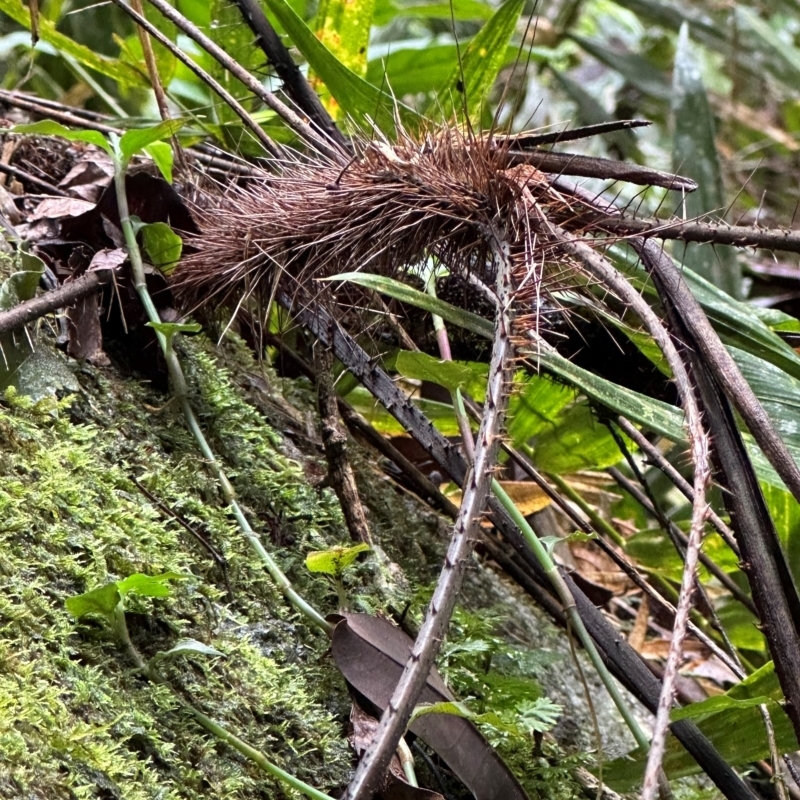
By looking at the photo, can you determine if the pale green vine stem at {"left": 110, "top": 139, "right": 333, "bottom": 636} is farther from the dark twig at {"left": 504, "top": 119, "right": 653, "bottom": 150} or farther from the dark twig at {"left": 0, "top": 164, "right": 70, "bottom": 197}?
the dark twig at {"left": 504, "top": 119, "right": 653, "bottom": 150}

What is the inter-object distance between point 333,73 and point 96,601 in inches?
28.4

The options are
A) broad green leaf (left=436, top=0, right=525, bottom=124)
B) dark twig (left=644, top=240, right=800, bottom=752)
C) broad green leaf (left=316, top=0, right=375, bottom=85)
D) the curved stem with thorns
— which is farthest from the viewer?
broad green leaf (left=316, top=0, right=375, bottom=85)

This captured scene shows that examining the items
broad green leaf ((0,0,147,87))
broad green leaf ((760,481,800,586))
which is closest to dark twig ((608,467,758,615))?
broad green leaf ((760,481,800,586))

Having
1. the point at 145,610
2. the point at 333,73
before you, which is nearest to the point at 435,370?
the point at 145,610

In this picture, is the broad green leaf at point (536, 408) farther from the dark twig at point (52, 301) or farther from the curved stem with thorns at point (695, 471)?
the dark twig at point (52, 301)

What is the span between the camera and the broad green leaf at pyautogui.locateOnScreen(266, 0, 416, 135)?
40.3 inches

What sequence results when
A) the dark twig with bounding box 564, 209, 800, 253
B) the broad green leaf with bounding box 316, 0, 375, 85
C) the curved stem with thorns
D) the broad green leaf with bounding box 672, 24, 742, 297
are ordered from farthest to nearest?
the broad green leaf with bounding box 672, 24, 742, 297
the broad green leaf with bounding box 316, 0, 375, 85
the dark twig with bounding box 564, 209, 800, 253
the curved stem with thorns

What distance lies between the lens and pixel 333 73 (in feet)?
3.39

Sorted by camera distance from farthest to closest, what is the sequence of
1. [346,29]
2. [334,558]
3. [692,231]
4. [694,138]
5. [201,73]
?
[694,138], [346,29], [201,73], [692,231], [334,558]

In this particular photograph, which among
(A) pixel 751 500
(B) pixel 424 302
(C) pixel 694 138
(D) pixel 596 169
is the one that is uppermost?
(C) pixel 694 138

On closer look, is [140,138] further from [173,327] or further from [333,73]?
[333,73]

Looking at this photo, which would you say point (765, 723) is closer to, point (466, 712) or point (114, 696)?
point (466, 712)

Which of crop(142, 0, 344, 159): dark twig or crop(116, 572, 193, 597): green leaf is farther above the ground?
crop(142, 0, 344, 159): dark twig

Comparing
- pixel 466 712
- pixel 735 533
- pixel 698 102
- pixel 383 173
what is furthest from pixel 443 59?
pixel 466 712
